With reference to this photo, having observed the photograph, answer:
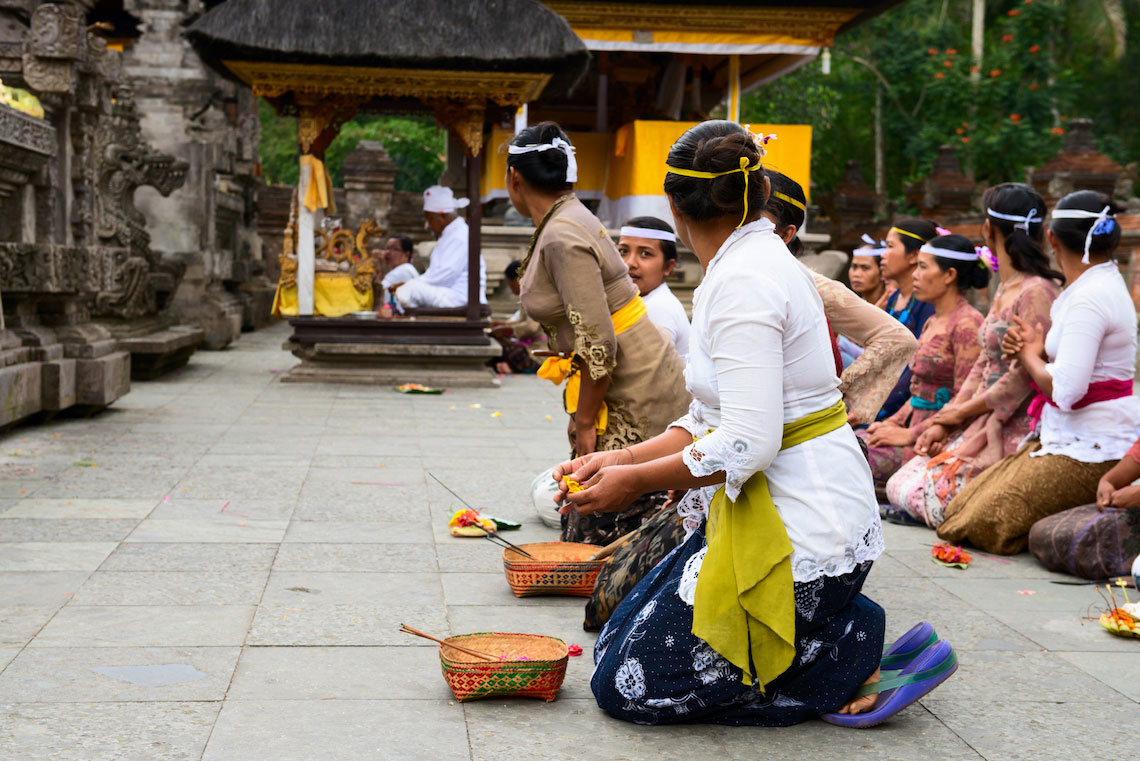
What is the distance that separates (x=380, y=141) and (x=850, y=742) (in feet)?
82.5

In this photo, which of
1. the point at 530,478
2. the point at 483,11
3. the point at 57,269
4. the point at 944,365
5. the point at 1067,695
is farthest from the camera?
the point at 483,11

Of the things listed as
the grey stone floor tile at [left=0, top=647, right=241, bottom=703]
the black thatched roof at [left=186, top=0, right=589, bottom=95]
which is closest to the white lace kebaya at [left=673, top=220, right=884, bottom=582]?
the grey stone floor tile at [left=0, top=647, right=241, bottom=703]

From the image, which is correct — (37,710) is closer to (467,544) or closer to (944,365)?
(467,544)

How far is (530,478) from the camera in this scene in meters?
7.01

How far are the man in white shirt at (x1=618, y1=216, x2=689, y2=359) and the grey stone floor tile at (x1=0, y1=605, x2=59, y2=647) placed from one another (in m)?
2.72

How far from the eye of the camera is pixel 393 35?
11.2 metres

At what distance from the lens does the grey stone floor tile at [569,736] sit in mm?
3041

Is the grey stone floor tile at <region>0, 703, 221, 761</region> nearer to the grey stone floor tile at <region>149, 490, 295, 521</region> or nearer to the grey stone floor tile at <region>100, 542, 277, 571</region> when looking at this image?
the grey stone floor tile at <region>100, 542, 277, 571</region>

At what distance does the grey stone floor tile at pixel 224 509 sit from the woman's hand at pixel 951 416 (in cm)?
323

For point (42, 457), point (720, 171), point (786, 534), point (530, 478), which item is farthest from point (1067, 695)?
point (42, 457)

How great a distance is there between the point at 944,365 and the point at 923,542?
1074 mm

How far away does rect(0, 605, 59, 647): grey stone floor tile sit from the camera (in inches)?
149

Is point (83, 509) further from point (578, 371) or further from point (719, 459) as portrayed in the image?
point (719, 459)

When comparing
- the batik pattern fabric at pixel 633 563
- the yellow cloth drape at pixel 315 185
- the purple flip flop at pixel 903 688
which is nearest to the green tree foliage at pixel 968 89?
the yellow cloth drape at pixel 315 185
